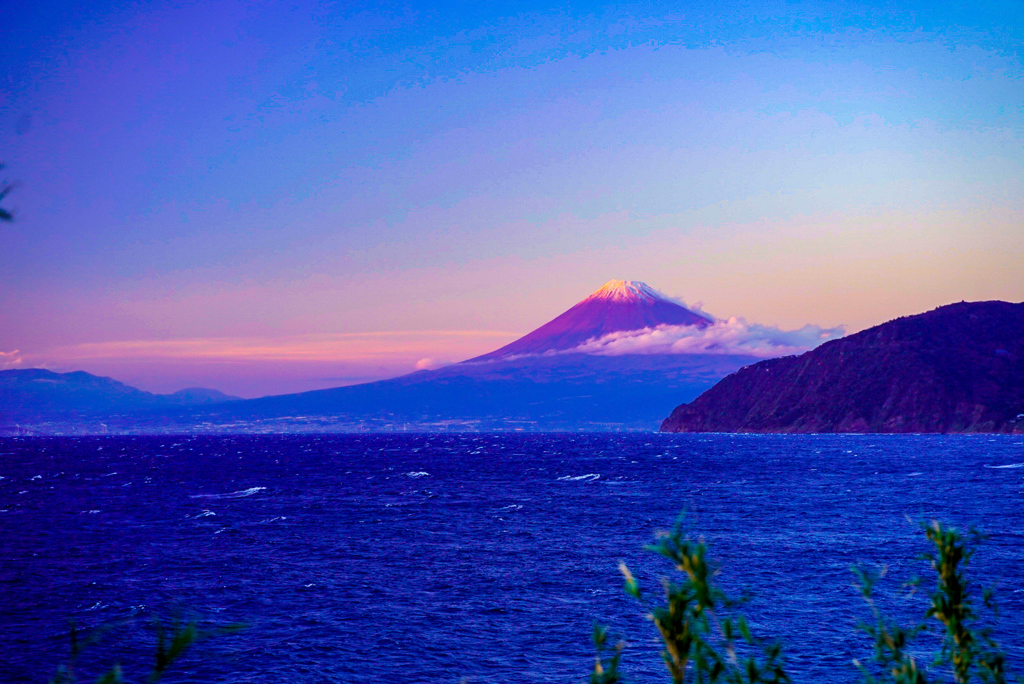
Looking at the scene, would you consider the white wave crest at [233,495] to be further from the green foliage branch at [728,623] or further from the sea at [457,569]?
the green foliage branch at [728,623]

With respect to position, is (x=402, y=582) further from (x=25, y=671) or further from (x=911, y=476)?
(x=911, y=476)

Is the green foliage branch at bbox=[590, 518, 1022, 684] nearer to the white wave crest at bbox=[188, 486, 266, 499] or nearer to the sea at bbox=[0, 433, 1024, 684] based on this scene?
the sea at bbox=[0, 433, 1024, 684]

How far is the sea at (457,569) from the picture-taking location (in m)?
31.8

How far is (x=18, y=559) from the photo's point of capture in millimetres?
50969

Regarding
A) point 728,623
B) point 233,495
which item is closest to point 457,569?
point 728,623

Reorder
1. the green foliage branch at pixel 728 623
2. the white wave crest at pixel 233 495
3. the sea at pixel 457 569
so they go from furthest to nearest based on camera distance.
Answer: the white wave crest at pixel 233 495 < the sea at pixel 457 569 < the green foliage branch at pixel 728 623

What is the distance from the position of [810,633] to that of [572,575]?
14337 millimetres

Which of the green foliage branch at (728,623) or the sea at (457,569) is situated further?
the sea at (457,569)

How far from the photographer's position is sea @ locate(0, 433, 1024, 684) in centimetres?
3178

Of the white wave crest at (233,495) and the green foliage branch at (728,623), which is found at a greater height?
the green foliage branch at (728,623)

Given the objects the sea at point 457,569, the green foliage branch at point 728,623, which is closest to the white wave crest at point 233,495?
the sea at point 457,569

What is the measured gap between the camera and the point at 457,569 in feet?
155

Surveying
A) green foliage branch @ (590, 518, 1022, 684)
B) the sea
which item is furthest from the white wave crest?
green foliage branch @ (590, 518, 1022, 684)

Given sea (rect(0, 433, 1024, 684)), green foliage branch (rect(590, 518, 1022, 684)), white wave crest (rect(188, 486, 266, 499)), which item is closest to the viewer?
green foliage branch (rect(590, 518, 1022, 684))
